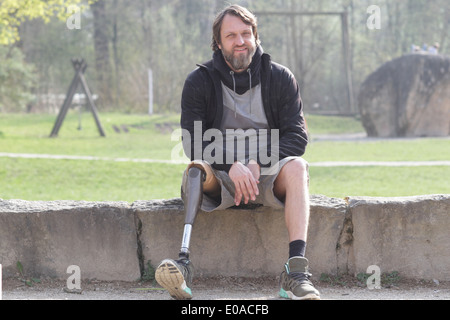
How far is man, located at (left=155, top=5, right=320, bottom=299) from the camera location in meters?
3.37

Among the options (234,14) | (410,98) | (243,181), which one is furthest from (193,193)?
(410,98)

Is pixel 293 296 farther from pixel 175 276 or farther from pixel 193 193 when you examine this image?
pixel 193 193

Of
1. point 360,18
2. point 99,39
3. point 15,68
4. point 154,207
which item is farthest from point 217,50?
point 360,18

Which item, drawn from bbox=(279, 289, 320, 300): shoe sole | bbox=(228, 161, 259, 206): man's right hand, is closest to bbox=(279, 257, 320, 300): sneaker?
bbox=(279, 289, 320, 300): shoe sole

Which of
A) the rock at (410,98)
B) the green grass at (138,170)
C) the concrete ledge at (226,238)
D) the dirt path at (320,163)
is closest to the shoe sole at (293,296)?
the concrete ledge at (226,238)

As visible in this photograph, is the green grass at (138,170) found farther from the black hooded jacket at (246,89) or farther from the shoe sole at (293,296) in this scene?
the shoe sole at (293,296)

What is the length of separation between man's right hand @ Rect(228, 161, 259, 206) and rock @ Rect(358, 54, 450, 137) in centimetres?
1229

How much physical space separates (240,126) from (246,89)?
20cm

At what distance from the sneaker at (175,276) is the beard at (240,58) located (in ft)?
3.55

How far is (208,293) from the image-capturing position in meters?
3.47

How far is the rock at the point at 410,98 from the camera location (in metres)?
15.0

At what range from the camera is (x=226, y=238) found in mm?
3742

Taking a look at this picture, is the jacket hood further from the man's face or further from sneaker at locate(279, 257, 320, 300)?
sneaker at locate(279, 257, 320, 300)

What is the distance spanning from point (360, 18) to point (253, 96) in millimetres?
28651
